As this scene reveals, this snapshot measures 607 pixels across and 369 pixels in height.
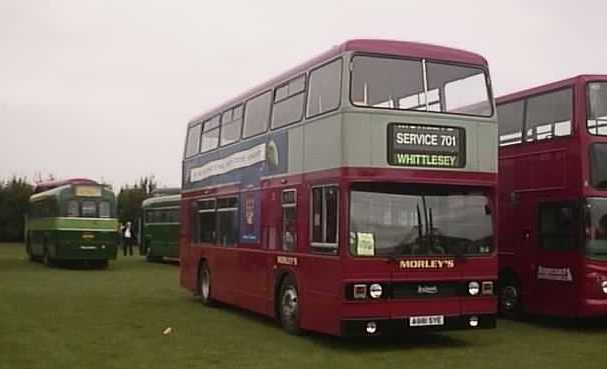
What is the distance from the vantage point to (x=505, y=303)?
1631 centimetres

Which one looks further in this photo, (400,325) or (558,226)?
(558,226)

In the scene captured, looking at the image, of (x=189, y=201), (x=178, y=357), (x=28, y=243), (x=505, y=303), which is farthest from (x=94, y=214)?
(x=178, y=357)

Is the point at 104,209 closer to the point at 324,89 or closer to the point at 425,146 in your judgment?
the point at 324,89

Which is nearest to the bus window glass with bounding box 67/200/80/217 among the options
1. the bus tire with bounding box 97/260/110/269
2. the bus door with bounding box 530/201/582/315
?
the bus tire with bounding box 97/260/110/269

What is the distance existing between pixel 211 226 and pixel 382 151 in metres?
6.90

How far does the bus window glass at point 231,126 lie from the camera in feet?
54.2

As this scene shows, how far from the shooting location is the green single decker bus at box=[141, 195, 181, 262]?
113 feet

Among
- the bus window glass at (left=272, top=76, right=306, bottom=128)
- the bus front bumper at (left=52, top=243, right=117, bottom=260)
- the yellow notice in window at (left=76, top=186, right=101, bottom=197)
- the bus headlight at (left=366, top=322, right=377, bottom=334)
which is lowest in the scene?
the bus headlight at (left=366, top=322, right=377, bottom=334)

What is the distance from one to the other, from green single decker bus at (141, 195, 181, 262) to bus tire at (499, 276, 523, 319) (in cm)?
1929

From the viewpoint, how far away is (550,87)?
49.7 ft

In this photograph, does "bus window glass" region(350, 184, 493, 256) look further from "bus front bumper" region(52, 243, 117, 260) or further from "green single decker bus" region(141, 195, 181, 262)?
"green single decker bus" region(141, 195, 181, 262)

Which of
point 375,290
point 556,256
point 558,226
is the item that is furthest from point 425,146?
point 556,256

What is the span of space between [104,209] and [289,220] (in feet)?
60.3

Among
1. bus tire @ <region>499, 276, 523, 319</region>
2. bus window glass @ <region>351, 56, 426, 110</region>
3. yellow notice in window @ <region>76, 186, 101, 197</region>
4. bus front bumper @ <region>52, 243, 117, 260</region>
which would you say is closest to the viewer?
bus window glass @ <region>351, 56, 426, 110</region>
